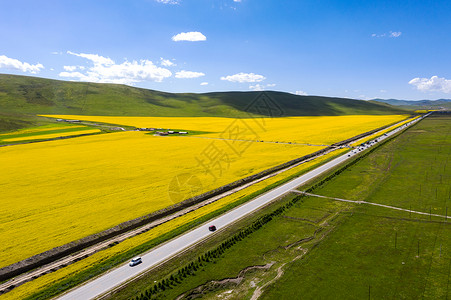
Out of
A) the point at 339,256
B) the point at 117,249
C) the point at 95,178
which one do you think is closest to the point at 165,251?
the point at 117,249

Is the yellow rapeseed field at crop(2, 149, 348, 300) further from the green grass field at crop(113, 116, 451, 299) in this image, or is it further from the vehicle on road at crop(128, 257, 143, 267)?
the green grass field at crop(113, 116, 451, 299)

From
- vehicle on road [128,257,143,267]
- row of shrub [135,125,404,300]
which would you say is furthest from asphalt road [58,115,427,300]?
row of shrub [135,125,404,300]

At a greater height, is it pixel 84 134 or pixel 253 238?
pixel 84 134

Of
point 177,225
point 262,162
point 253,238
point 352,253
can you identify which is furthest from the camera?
point 262,162

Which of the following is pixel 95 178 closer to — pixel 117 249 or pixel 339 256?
pixel 117 249

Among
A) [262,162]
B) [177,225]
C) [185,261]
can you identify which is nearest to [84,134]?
[262,162]

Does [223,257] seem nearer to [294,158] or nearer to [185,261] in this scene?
[185,261]

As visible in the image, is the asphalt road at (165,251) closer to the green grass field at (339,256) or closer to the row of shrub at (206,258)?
the green grass field at (339,256)
